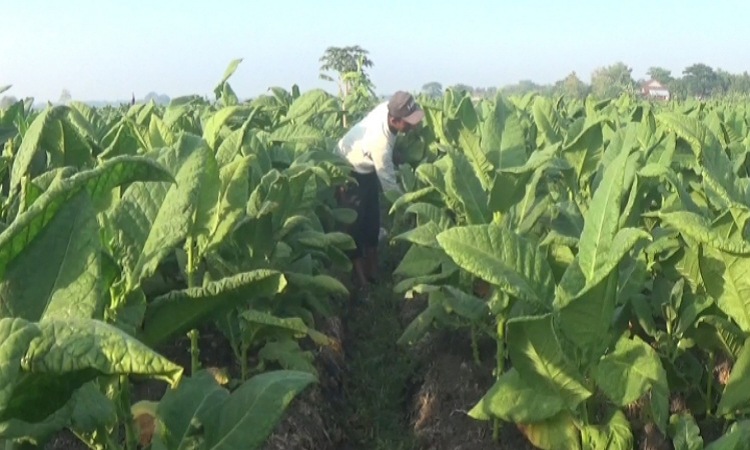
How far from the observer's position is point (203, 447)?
5.74ft

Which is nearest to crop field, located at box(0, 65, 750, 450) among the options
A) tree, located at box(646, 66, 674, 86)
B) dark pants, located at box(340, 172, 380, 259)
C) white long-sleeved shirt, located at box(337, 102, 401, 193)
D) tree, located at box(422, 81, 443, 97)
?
dark pants, located at box(340, 172, 380, 259)

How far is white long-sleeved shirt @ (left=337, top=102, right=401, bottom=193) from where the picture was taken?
6.41 m

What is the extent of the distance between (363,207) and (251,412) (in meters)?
4.65

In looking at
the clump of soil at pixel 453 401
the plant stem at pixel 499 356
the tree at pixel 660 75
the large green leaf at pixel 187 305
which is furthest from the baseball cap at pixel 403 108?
A: the tree at pixel 660 75

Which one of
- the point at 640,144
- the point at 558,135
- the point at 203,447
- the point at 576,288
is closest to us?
the point at 203,447

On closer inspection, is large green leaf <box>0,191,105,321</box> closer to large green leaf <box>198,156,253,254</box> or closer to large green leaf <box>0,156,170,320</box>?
large green leaf <box>0,156,170,320</box>

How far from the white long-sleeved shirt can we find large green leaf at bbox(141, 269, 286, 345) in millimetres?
4391

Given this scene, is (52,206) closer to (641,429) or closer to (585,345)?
(585,345)

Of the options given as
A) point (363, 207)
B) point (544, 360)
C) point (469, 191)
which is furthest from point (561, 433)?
point (363, 207)

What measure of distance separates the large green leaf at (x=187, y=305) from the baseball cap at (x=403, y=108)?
4.50 m

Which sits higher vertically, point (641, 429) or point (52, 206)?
point (52, 206)

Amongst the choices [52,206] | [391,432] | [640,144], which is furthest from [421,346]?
[52,206]

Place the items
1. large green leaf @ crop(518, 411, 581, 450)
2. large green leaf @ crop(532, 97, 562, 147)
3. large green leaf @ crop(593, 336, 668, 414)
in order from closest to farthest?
large green leaf @ crop(593, 336, 668, 414)
large green leaf @ crop(518, 411, 581, 450)
large green leaf @ crop(532, 97, 562, 147)

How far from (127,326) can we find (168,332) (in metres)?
0.15
